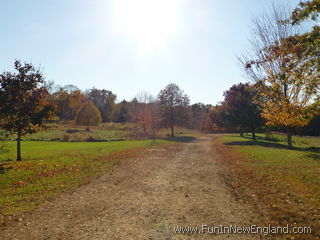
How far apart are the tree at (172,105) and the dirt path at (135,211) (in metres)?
36.8

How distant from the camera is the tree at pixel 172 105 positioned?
4819 cm

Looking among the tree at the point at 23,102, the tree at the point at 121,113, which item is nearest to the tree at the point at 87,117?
the tree at the point at 121,113

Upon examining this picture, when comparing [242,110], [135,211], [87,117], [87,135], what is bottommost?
[135,211]

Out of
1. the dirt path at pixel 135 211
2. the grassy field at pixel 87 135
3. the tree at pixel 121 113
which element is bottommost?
the dirt path at pixel 135 211

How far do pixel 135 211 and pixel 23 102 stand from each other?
14.2m

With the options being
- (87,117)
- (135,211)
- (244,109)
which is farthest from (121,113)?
(135,211)

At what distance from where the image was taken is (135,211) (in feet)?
23.7

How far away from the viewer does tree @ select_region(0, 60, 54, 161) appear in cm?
1653

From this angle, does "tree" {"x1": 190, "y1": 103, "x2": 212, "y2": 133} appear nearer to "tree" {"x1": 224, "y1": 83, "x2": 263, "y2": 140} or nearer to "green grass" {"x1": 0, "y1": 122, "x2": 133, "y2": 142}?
"green grass" {"x1": 0, "y1": 122, "x2": 133, "y2": 142}

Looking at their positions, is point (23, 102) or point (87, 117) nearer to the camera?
point (23, 102)

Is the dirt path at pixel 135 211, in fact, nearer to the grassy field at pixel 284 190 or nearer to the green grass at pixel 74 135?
the grassy field at pixel 284 190

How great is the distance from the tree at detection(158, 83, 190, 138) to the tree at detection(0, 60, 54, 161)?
31.4 m

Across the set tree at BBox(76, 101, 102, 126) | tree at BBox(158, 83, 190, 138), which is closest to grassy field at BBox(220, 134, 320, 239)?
tree at BBox(158, 83, 190, 138)

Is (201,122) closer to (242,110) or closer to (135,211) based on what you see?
(242,110)
